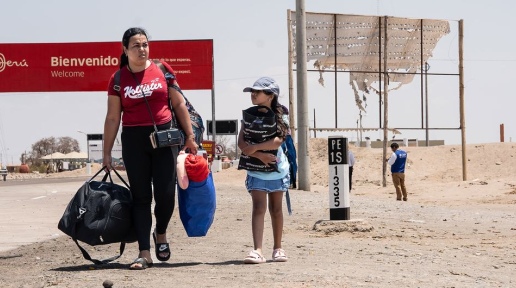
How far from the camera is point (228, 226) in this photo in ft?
38.3

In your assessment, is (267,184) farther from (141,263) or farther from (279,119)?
(141,263)

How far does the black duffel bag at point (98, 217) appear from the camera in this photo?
22.3 ft

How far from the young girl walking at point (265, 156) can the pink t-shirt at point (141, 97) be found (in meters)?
0.78

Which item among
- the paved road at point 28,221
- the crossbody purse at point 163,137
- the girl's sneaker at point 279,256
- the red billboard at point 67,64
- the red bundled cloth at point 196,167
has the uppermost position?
the red billboard at point 67,64

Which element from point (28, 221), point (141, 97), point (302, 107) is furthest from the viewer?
point (302, 107)

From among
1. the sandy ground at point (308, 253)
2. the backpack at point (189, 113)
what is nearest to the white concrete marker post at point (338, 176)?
the sandy ground at point (308, 253)

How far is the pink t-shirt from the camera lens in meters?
6.87

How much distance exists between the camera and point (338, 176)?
10812mm

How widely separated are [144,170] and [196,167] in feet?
1.40

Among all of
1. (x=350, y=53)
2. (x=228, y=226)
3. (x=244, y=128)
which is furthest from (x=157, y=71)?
(x=350, y=53)

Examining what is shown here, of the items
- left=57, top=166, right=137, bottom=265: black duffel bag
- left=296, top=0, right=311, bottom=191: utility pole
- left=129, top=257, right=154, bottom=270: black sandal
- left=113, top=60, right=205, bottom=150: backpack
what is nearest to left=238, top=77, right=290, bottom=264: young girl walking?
left=113, top=60, right=205, bottom=150: backpack

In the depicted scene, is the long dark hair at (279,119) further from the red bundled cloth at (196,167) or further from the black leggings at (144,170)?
the black leggings at (144,170)

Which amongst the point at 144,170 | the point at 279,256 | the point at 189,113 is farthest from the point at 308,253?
the point at 144,170

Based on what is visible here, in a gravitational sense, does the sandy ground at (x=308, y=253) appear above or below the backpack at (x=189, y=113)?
below
